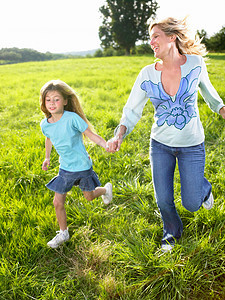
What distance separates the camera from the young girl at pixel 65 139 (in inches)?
91.7

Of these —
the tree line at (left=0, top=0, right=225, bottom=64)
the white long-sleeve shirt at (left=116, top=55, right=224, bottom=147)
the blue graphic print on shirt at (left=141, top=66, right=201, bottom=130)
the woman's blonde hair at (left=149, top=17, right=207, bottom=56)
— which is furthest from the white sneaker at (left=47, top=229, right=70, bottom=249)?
the tree line at (left=0, top=0, right=225, bottom=64)

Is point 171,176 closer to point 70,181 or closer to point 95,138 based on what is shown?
point 95,138

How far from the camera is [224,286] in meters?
2.06

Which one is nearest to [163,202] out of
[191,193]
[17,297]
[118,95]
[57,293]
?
[191,193]

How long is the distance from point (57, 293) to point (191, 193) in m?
1.38

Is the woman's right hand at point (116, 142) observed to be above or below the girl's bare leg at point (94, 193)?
above

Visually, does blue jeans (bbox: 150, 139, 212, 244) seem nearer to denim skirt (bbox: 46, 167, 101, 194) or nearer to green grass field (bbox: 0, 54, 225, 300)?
green grass field (bbox: 0, 54, 225, 300)

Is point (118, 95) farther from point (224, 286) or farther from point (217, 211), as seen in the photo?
point (224, 286)

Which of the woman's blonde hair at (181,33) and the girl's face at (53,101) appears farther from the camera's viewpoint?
the girl's face at (53,101)

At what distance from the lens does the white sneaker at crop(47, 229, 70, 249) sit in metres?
2.42

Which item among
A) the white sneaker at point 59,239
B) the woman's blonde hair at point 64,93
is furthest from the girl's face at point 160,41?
the white sneaker at point 59,239

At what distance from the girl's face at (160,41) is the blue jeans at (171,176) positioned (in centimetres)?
76

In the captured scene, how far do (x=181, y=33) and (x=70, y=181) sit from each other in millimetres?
1585

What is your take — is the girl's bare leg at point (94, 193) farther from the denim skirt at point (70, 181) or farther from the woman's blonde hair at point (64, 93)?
the woman's blonde hair at point (64, 93)
